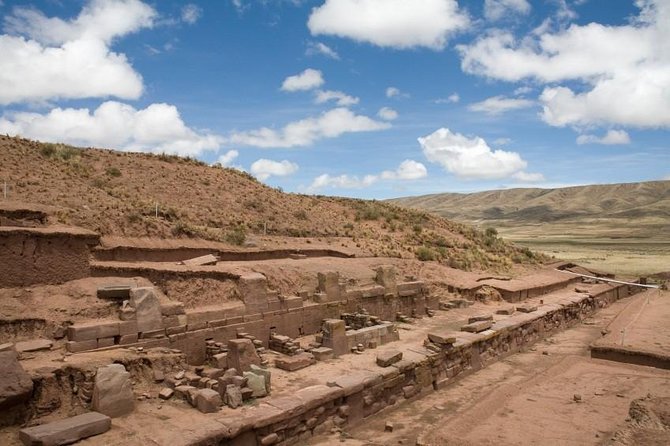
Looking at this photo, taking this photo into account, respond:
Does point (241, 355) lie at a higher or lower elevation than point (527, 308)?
Answer: higher

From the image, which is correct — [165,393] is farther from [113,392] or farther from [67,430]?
[67,430]

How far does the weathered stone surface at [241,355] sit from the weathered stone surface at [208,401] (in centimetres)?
189

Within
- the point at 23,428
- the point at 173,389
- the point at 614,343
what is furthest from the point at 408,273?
the point at 23,428

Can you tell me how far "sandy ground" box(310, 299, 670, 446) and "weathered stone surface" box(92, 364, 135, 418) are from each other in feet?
11.1

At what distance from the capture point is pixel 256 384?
30.8 ft

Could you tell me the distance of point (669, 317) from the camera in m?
18.0

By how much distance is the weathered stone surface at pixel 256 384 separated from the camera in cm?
935

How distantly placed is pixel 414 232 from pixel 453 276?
1091cm

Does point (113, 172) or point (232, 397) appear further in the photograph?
point (113, 172)

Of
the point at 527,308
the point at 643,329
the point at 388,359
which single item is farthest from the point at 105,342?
the point at 643,329

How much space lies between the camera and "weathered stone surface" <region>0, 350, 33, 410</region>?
721cm

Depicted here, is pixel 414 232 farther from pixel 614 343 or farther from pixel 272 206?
pixel 614 343

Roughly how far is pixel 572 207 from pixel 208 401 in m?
142

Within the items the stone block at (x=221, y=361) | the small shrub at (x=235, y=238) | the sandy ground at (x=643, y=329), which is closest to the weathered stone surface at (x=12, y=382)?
the stone block at (x=221, y=361)
